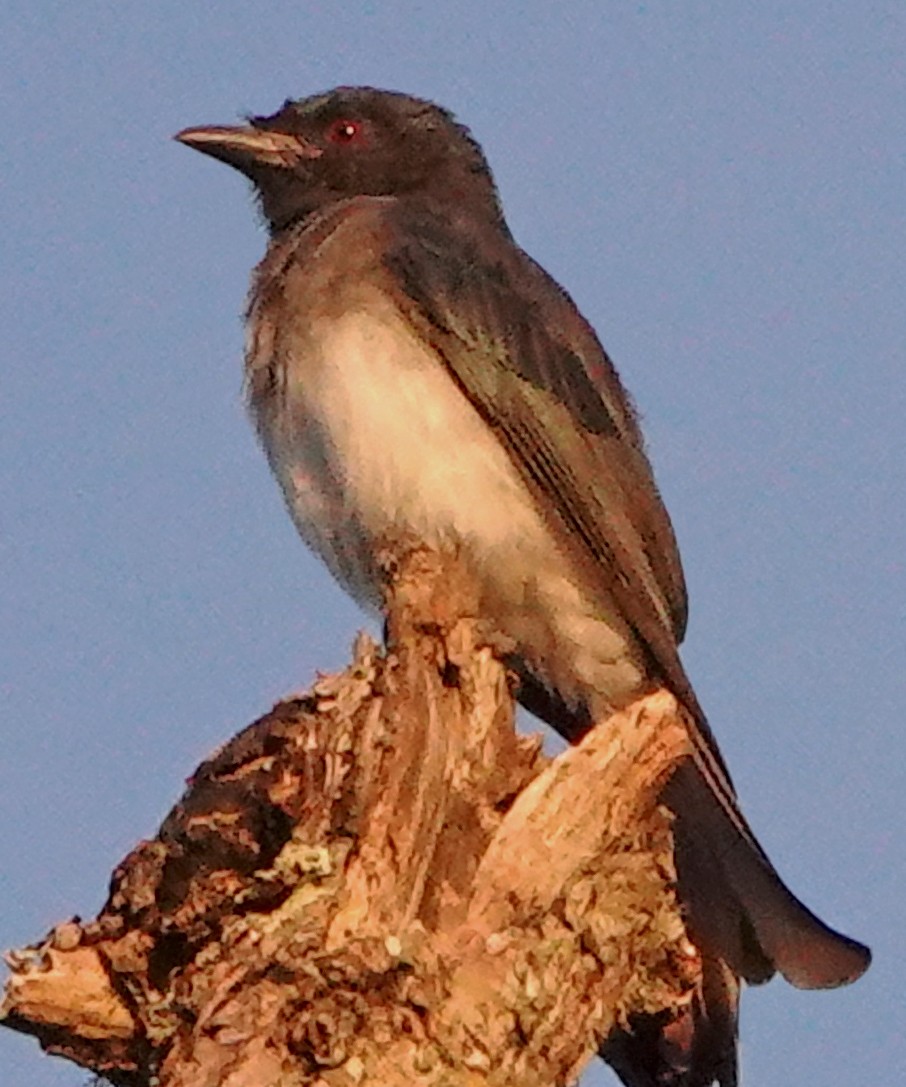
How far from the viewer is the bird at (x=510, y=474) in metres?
7.88

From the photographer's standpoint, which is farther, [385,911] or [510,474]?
[510,474]

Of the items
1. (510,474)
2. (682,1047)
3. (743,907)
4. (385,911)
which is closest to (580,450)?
(510,474)

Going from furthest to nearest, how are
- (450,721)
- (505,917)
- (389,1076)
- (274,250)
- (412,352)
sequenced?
(274,250) < (412,352) < (450,721) < (505,917) < (389,1076)

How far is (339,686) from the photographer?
6.49 metres

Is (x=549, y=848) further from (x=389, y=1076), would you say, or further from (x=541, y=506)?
(x=541, y=506)

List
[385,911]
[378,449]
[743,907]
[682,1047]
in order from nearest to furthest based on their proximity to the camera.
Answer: [385,911], [682,1047], [743,907], [378,449]

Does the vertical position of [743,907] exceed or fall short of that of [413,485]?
it falls short

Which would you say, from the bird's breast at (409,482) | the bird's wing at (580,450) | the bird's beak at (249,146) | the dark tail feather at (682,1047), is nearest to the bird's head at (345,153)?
the bird's beak at (249,146)

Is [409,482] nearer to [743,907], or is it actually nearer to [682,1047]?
[743,907]

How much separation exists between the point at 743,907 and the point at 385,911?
2.08 meters

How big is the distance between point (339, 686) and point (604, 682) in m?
2.29

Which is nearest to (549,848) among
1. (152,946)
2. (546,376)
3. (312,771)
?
(312,771)

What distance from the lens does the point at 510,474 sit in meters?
8.38

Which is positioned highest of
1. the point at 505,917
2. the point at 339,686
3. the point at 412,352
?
the point at 412,352
